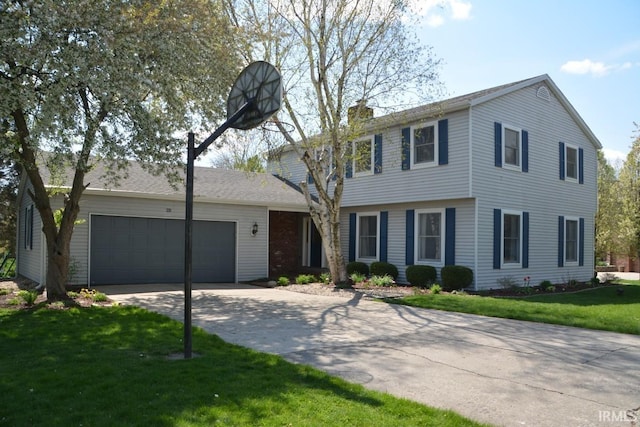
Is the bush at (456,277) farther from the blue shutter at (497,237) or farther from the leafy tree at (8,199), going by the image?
the leafy tree at (8,199)

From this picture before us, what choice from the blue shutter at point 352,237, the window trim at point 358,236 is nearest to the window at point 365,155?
the window trim at point 358,236

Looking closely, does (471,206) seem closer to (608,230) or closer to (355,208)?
(355,208)

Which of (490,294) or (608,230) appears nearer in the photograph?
(490,294)

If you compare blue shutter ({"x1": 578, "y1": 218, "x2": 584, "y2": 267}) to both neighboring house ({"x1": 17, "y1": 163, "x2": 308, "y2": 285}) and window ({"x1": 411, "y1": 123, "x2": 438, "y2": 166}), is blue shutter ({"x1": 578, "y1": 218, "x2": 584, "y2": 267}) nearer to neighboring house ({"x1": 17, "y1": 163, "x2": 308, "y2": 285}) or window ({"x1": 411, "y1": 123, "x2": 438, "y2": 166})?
window ({"x1": 411, "y1": 123, "x2": 438, "y2": 166})

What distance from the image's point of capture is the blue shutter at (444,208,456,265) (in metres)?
14.9

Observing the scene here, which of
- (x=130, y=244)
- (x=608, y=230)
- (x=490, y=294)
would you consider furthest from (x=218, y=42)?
(x=608, y=230)

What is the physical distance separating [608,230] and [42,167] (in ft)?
88.9

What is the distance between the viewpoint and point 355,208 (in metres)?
18.2

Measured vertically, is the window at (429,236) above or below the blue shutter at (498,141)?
below

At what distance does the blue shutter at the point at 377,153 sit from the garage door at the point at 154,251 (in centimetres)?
517

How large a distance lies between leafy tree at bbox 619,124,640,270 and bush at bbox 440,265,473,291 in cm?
1148

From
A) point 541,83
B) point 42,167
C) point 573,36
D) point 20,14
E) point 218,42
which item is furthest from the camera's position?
point 541,83

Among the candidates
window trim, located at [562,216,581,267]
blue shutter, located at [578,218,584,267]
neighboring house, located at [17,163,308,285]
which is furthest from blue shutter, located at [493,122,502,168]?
neighboring house, located at [17,163,308,285]

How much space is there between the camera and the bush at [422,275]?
14.9m
